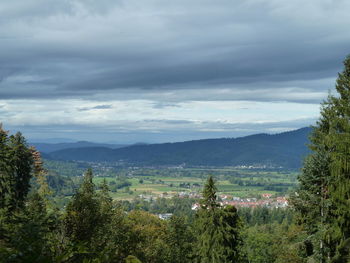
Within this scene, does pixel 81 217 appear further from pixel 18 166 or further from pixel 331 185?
pixel 18 166

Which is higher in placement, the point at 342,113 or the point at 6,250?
the point at 342,113

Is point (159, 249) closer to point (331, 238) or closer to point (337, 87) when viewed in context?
point (331, 238)

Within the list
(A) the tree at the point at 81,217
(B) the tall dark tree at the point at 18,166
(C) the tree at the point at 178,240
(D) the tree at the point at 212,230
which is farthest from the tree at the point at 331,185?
(B) the tall dark tree at the point at 18,166

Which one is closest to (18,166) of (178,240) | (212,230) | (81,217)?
(178,240)

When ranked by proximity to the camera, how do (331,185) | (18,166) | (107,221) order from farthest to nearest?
(18,166) → (107,221) → (331,185)

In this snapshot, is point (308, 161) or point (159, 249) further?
point (159, 249)

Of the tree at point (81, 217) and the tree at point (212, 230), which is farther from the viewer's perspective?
the tree at point (212, 230)

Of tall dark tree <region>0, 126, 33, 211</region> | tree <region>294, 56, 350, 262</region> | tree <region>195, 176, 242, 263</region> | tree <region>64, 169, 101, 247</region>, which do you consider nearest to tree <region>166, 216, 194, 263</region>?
tree <region>195, 176, 242, 263</region>

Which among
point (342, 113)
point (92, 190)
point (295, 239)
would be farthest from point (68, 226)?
point (342, 113)

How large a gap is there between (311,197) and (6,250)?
24.2 m

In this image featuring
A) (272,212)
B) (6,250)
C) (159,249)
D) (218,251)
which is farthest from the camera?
(272,212)

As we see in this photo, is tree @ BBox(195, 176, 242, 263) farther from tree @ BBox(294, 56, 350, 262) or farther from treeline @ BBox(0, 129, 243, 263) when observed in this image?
tree @ BBox(294, 56, 350, 262)

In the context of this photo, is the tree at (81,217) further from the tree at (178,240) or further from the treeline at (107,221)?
the tree at (178,240)

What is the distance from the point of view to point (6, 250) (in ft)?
12.9
